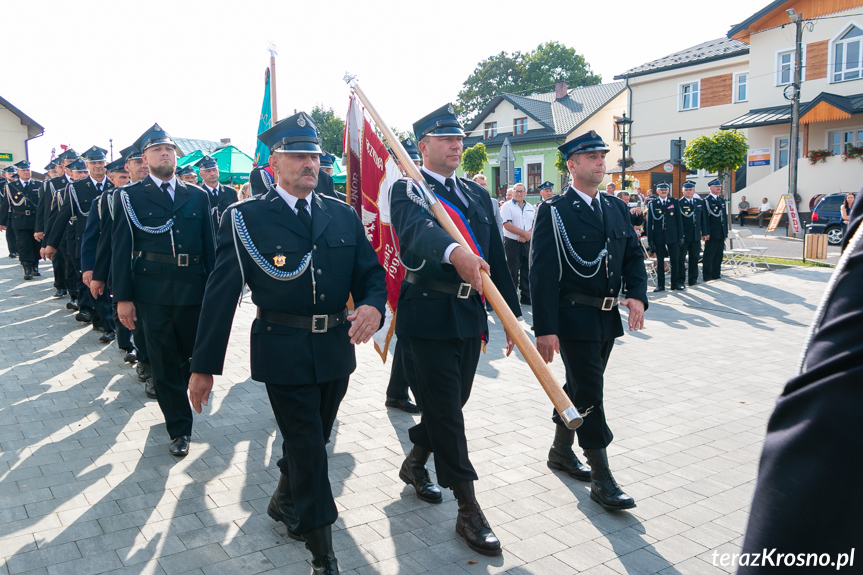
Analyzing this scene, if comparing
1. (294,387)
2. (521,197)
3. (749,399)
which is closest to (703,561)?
(294,387)

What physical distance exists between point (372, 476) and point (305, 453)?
4.57 ft

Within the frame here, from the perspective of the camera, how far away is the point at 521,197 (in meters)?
12.8

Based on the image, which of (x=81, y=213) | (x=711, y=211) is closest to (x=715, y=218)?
(x=711, y=211)

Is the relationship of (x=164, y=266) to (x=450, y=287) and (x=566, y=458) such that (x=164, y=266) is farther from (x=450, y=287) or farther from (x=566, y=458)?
(x=566, y=458)

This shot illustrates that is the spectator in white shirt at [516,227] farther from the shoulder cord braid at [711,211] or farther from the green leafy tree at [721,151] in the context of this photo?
the green leafy tree at [721,151]

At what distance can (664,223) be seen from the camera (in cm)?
1428

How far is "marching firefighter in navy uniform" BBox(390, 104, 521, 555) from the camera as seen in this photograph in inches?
147

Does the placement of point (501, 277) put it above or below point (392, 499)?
above

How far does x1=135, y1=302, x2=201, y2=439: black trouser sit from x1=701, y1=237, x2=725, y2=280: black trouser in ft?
42.3

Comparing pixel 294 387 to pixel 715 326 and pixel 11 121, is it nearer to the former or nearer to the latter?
pixel 715 326

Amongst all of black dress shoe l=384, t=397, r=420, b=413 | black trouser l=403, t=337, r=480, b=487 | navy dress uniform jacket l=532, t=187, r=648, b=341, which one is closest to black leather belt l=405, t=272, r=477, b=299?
black trouser l=403, t=337, r=480, b=487

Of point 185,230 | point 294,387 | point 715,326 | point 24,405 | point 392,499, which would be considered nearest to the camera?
point 294,387

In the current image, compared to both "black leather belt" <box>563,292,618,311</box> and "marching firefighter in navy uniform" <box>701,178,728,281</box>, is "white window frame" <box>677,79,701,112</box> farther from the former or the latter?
"black leather belt" <box>563,292,618,311</box>

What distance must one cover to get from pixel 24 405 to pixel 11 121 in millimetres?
45064
